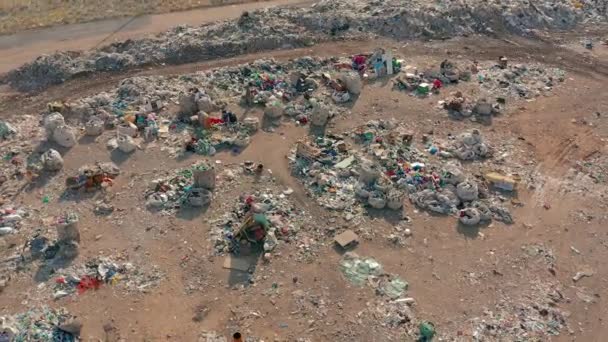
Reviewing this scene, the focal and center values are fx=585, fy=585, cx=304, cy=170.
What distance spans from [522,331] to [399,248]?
2.64 m

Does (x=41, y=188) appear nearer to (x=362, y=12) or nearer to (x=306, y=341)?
(x=306, y=341)

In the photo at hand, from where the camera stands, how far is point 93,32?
19.1 metres

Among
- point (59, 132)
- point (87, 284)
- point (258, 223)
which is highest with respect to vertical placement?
point (59, 132)

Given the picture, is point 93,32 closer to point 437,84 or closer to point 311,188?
point 311,188

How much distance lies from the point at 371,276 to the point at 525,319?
271 centimetres

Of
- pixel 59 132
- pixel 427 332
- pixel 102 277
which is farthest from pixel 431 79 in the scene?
pixel 102 277

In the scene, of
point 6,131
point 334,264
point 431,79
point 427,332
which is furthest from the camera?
point 431,79

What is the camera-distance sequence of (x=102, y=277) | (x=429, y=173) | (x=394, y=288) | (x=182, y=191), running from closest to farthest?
1. (x=394, y=288)
2. (x=102, y=277)
3. (x=182, y=191)
4. (x=429, y=173)

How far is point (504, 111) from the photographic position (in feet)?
49.4

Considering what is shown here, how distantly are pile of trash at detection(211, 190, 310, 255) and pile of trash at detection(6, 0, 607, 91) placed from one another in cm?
686

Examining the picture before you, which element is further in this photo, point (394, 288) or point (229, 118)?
point (229, 118)

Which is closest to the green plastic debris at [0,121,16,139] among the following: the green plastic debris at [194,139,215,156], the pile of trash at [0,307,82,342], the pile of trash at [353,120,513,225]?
the green plastic debris at [194,139,215,156]

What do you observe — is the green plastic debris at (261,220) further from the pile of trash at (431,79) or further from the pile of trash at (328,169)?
the pile of trash at (431,79)

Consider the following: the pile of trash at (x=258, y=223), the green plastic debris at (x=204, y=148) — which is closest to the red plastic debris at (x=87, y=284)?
the pile of trash at (x=258, y=223)
